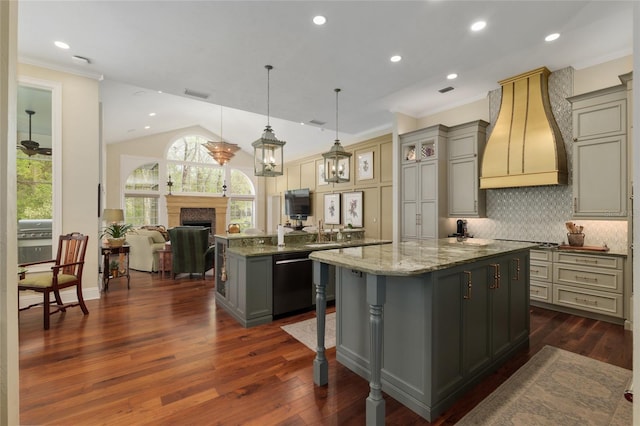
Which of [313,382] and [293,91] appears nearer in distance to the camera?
[313,382]

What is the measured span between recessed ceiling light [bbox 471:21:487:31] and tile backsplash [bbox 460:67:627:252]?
1927 mm

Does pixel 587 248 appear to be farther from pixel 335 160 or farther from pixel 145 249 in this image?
pixel 145 249

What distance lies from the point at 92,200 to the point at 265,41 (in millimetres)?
3302

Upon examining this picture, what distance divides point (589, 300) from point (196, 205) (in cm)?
991

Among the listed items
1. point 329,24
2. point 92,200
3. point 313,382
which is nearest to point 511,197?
point 329,24

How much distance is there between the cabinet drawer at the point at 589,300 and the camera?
338cm

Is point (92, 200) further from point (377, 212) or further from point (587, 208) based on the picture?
point (587, 208)

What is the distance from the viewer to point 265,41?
11.2 ft

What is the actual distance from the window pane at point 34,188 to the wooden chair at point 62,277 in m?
0.54

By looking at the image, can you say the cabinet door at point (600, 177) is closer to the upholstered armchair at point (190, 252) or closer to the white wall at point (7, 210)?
the white wall at point (7, 210)

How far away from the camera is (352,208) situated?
26.3 feet

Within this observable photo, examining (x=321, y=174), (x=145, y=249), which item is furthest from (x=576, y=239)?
(x=145, y=249)

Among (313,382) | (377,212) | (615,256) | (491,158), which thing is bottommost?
(313,382)

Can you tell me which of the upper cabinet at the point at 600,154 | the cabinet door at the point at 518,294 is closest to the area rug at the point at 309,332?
the cabinet door at the point at 518,294
